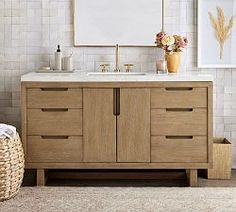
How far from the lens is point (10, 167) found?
13.7ft

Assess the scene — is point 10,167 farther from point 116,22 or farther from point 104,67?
point 116,22

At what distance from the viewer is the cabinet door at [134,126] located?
4535 mm

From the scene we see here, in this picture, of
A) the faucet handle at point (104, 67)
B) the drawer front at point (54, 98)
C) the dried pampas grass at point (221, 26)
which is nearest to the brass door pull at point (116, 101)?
the drawer front at point (54, 98)

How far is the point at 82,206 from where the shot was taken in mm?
4051

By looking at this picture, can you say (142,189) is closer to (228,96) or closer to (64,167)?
(64,167)

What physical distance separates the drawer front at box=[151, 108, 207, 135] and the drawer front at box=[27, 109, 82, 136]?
57 cm

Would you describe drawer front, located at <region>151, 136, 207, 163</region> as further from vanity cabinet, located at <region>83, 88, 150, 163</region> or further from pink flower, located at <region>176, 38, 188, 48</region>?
pink flower, located at <region>176, 38, 188, 48</region>

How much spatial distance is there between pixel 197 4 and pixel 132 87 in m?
1.03

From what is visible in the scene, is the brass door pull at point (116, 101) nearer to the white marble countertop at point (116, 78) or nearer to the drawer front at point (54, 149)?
the white marble countertop at point (116, 78)

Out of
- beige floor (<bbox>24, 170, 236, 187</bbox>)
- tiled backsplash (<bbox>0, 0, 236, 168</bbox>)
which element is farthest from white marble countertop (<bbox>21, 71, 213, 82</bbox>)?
beige floor (<bbox>24, 170, 236, 187</bbox>)

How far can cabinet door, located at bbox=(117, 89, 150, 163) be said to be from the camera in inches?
179

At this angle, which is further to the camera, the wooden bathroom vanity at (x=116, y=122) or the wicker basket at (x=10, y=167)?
the wooden bathroom vanity at (x=116, y=122)

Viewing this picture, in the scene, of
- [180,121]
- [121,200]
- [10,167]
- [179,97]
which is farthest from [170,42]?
[10,167]

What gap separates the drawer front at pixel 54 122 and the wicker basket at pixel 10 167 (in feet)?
0.89
